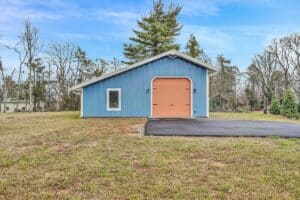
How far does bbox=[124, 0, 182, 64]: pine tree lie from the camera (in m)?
33.1

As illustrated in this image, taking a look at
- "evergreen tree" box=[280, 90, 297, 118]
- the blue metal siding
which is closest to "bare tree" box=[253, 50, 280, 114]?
"evergreen tree" box=[280, 90, 297, 118]

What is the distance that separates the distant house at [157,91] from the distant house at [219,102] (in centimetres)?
1687

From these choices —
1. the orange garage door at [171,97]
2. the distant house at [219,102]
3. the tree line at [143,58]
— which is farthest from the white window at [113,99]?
the distant house at [219,102]

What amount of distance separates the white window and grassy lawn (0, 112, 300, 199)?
902cm

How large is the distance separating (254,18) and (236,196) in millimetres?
20630

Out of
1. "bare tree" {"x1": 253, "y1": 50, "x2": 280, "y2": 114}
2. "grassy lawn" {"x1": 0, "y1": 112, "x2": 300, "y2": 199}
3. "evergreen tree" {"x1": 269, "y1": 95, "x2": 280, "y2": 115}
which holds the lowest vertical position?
"grassy lawn" {"x1": 0, "y1": 112, "x2": 300, "y2": 199}

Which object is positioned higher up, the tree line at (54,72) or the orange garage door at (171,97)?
the tree line at (54,72)

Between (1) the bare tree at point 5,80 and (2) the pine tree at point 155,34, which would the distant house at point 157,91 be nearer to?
(2) the pine tree at point 155,34

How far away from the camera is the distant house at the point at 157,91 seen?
16.8m

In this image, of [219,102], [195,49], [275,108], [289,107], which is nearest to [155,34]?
[195,49]

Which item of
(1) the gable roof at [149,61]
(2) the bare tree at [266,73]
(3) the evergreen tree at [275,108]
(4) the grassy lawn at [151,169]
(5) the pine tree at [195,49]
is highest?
(5) the pine tree at [195,49]

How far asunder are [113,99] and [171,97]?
9.56ft

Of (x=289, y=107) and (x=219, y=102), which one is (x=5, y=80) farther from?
(x=289, y=107)

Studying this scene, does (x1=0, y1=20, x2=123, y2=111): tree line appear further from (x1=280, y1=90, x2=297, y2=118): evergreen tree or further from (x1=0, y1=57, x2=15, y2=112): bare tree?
(x1=280, y1=90, x2=297, y2=118): evergreen tree
